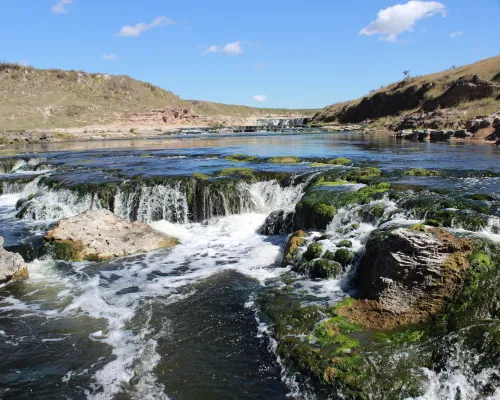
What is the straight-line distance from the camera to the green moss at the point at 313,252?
10.3 meters

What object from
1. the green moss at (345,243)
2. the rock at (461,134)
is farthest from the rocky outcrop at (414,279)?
the rock at (461,134)

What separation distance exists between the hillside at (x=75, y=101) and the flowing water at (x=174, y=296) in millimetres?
55812

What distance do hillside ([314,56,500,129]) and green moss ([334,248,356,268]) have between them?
3751 cm

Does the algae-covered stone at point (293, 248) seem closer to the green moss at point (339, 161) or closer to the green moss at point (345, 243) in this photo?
the green moss at point (345, 243)

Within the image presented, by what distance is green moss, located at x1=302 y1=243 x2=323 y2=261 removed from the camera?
1029cm

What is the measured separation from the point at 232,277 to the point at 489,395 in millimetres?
6203

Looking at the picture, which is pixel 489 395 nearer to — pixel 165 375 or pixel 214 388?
pixel 214 388

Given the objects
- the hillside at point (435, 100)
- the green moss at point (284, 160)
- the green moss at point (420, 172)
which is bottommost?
the green moss at point (420, 172)

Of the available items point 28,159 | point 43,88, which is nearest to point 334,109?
point 43,88

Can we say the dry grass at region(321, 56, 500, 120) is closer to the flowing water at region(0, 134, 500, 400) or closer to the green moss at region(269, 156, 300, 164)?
the green moss at region(269, 156, 300, 164)

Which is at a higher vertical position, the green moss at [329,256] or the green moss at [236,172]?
the green moss at [236,172]

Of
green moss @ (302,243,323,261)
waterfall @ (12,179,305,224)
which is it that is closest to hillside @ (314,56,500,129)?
waterfall @ (12,179,305,224)

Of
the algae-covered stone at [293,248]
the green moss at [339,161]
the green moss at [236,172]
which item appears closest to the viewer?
the algae-covered stone at [293,248]

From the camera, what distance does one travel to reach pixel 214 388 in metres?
6.14
